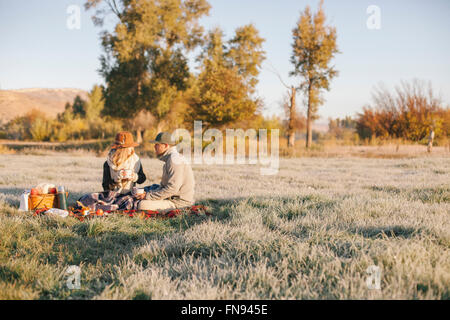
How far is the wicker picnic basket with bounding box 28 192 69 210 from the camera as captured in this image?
529 centimetres

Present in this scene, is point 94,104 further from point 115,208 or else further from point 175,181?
point 175,181

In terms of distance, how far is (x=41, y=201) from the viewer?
530cm

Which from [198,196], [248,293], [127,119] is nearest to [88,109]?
[127,119]

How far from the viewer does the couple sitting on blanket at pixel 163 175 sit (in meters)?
5.36

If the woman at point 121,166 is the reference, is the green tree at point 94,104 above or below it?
above

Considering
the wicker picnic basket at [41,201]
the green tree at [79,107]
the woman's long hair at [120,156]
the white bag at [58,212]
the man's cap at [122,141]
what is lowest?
the white bag at [58,212]

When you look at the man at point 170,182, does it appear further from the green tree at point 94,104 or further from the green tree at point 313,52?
the green tree at point 94,104

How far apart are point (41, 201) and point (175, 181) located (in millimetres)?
2305

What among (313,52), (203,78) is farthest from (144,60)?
(313,52)

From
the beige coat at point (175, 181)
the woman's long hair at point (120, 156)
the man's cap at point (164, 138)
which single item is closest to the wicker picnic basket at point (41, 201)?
the woman's long hair at point (120, 156)

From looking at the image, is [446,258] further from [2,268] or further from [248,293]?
[2,268]

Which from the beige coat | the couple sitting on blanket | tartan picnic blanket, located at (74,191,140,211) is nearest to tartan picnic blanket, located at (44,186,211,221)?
tartan picnic blanket, located at (74,191,140,211)

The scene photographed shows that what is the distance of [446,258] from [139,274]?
113 inches
